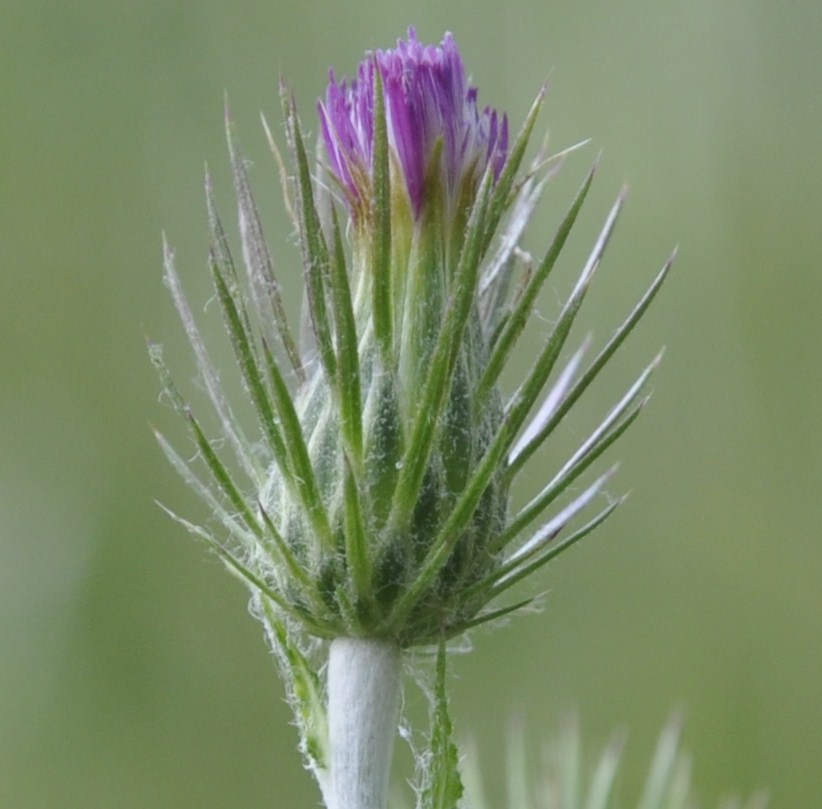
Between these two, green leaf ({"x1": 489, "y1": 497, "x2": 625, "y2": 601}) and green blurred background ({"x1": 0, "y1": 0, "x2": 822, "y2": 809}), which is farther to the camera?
green blurred background ({"x1": 0, "y1": 0, "x2": 822, "y2": 809})

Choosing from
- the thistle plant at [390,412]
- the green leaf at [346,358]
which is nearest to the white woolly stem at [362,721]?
the thistle plant at [390,412]

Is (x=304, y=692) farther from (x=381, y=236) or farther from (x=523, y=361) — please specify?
(x=523, y=361)

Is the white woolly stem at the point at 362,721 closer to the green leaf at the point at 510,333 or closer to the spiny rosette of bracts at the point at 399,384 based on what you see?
the spiny rosette of bracts at the point at 399,384

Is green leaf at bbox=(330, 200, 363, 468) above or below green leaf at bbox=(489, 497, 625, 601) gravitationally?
above

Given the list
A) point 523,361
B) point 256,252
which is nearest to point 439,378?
point 256,252

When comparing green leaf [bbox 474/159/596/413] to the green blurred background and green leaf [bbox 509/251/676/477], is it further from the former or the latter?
the green blurred background

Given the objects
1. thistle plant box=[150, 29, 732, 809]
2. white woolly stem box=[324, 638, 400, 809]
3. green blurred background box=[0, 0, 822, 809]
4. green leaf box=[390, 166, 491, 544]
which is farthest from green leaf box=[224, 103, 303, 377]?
green blurred background box=[0, 0, 822, 809]

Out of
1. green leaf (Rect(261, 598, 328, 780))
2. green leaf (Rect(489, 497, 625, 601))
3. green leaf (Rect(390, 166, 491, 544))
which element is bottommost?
green leaf (Rect(261, 598, 328, 780))
